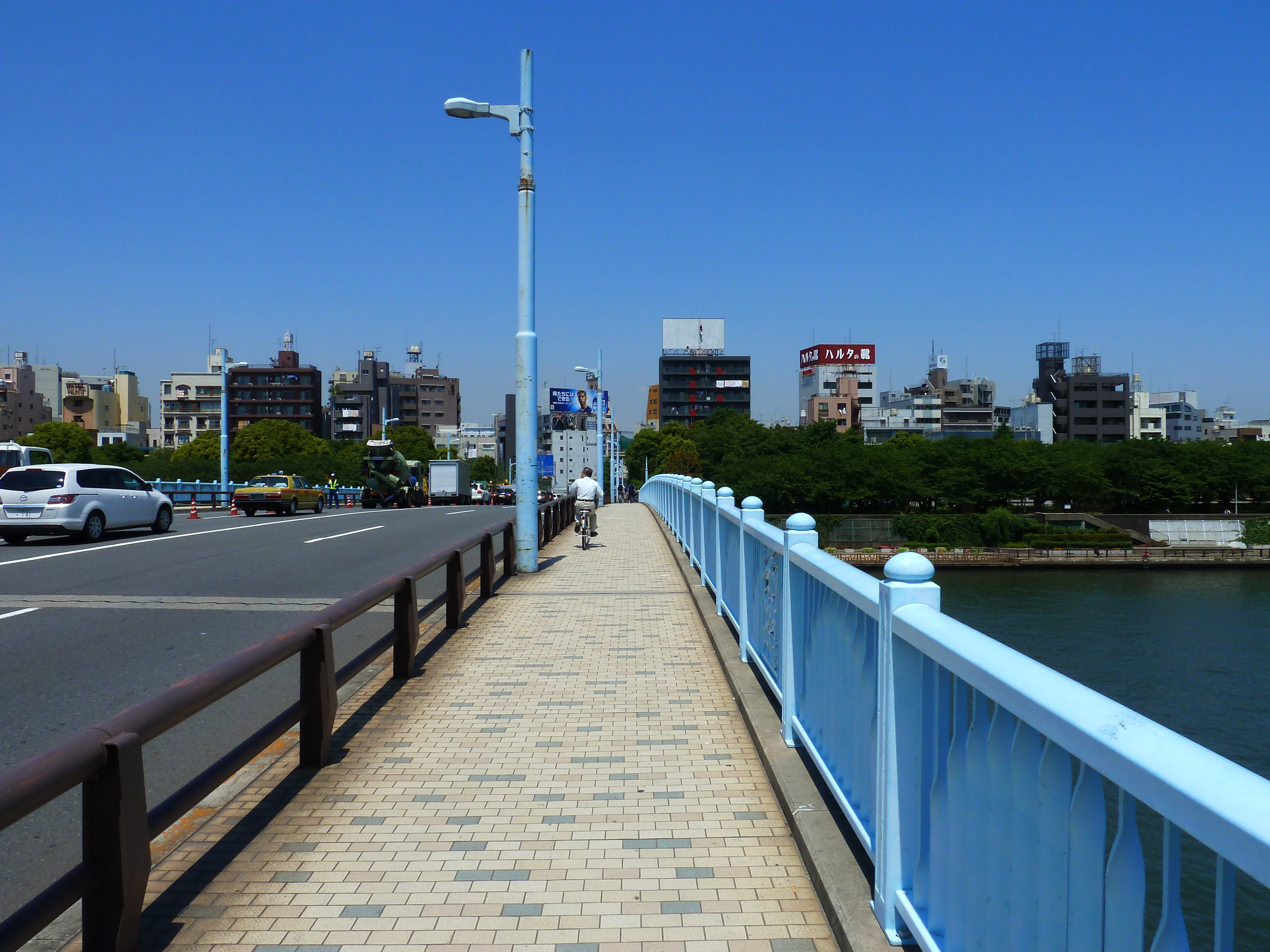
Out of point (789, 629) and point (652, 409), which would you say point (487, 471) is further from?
point (789, 629)

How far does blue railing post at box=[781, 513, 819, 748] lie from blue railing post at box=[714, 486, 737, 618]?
378 centimetres

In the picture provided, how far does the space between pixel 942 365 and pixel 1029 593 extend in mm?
111482

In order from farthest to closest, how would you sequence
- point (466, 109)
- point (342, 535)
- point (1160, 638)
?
point (1160, 638), point (342, 535), point (466, 109)

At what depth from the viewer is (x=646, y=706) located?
257 inches

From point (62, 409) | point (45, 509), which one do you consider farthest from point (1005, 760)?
point (62, 409)

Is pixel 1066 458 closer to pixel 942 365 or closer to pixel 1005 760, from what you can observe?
pixel 942 365

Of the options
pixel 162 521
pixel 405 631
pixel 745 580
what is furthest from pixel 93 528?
pixel 745 580

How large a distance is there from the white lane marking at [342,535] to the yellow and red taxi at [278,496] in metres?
9.92

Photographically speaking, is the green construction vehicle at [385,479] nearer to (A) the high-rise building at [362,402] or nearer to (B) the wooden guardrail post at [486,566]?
(B) the wooden guardrail post at [486,566]

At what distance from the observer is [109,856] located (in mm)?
3037

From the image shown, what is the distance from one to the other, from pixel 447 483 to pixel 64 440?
61.6 meters

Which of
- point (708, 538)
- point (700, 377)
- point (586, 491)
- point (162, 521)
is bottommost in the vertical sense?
point (162, 521)

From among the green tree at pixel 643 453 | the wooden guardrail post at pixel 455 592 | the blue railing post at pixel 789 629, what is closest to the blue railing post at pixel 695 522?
the wooden guardrail post at pixel 455 592

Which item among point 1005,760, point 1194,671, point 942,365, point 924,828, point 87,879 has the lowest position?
point 1194,671
